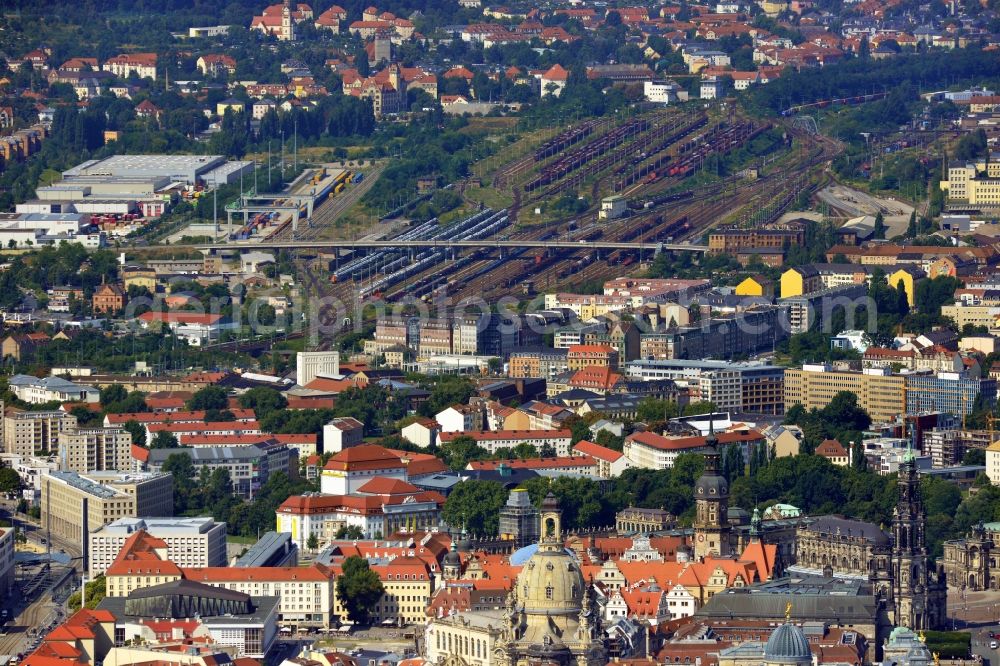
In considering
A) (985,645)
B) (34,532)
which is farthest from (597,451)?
(985,645)

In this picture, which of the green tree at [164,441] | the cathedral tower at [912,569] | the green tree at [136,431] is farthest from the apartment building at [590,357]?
A: the cathedral tower at [912,569]

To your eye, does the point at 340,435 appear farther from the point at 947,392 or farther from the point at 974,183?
the point at 974,183

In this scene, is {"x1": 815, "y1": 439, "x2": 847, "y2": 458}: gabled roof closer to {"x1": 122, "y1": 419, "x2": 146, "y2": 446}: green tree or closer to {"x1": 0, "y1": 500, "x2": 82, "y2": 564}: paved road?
{"x1": 122, "y1": 419, "x2": 146, "y2": 446}: green tree

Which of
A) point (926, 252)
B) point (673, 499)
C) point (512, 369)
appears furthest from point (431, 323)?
point (673, 499)

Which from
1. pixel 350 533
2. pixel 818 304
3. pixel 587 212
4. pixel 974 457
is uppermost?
pixel 587 212

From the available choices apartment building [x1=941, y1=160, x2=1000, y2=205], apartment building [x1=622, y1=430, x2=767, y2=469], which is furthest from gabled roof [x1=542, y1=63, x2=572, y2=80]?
apartment building [x1=622, y1=430, x2=767, y2=469]
